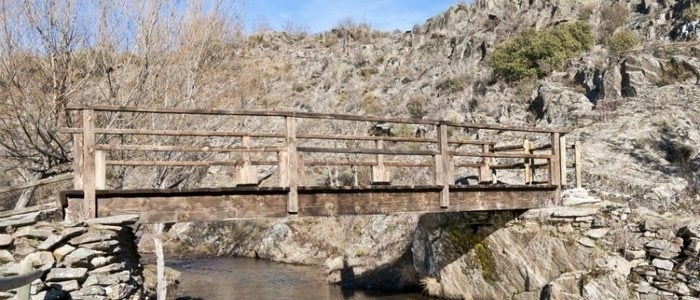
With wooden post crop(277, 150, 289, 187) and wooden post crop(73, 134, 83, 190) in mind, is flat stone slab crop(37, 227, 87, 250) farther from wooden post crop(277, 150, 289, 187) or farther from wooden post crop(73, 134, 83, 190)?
wooden post crop(277, 150, 289, 187)

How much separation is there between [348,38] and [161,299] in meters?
44.6

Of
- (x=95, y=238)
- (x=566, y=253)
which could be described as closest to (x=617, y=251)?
(x=566, y=253)

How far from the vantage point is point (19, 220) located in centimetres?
853

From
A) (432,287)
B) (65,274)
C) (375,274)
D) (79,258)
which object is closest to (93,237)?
(79,258)

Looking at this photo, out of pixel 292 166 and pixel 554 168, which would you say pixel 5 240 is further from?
pixel 554 168

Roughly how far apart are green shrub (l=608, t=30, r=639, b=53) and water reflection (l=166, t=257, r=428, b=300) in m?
19.9

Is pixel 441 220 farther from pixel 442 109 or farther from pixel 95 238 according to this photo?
pixel 442 109

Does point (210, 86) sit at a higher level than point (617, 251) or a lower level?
higher

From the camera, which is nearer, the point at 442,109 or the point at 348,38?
the point at 442,109

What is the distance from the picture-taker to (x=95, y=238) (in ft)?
28.4

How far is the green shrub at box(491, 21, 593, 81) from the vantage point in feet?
109

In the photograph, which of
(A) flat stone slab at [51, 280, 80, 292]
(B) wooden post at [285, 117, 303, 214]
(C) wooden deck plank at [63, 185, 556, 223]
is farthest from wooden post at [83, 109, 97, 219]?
(B) wooden post at [285, 117, 303, 214]

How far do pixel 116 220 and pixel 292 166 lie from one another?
116 inches

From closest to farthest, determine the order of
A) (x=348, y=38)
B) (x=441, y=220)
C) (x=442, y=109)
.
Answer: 1. (x=441, y=220)
2. (x=442, y=109)
3. (x=348, y=38)
